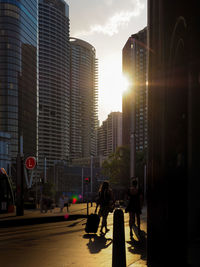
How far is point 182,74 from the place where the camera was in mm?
3715

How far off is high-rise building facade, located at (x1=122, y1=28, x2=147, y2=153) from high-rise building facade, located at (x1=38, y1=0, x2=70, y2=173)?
48.2 m

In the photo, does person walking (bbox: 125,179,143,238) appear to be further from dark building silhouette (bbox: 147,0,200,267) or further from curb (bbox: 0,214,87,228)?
curb (bbox: 0,214,87,228)

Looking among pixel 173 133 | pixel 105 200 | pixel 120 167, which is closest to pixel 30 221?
pixel 105 200

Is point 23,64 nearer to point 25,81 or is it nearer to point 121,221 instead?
point 25,81

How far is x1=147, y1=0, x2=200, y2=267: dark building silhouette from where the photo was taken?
3338 mm

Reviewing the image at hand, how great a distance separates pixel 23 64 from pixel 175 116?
130608mm

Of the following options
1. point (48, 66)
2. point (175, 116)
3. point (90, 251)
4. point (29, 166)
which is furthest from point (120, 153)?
point (48, 66)

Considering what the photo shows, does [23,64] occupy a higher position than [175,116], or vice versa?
[23,64]

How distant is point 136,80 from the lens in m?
58.5

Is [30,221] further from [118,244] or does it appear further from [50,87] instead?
[50,87]

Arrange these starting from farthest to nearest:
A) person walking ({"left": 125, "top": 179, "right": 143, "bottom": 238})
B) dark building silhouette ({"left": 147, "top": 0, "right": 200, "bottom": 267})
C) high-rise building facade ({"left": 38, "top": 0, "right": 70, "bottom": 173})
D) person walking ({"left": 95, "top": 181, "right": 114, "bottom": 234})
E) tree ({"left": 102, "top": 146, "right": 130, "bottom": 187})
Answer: high-rise building facade ({"left": 38, "top": 0, "right": 70, "bottom": 173}) < tree ({"left": 102, "top": 146, "right": 130, "bottom": 187}) < person walking ({"left": 95, "top": 181, "right": 114, "bottom": 234}) < person walking ({"left": 125, "top": 179, "right": 143, "bottom": 238}) < dark building silhouette ({"left": 147, "top": 0, "right": 200, "bottom": 267})

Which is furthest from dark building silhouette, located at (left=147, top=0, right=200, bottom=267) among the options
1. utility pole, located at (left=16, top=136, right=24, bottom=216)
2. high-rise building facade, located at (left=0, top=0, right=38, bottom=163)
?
high-rise building facade, located at (left=0, top=0, right=38, bottom=163)

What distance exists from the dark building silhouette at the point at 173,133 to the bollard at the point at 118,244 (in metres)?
0.44

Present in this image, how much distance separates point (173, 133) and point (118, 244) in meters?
2.13
